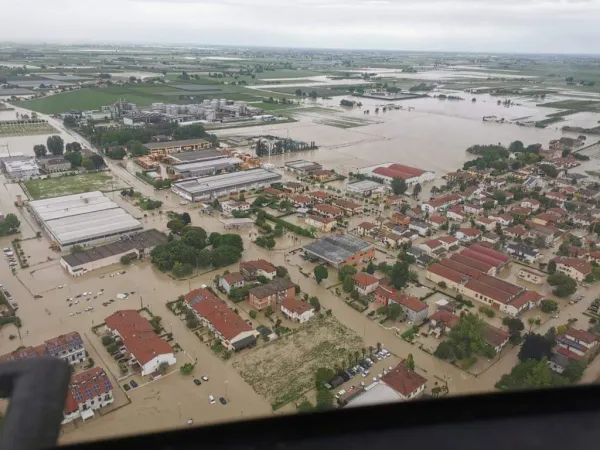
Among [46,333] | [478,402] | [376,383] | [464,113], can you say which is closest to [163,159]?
[46,333]

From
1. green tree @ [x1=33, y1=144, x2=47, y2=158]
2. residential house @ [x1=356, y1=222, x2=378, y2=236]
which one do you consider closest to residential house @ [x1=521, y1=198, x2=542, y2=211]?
residential house @ [x1=356, y1=222, x2=378, y2=236]

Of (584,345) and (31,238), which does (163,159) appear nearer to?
(31,238)

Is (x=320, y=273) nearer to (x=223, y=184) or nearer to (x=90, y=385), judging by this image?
(x=90, y=385)

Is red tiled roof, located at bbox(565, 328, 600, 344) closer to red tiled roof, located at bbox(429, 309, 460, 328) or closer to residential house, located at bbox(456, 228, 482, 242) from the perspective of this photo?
red tiled roof, located at bbox(429, 309, 460, 328)

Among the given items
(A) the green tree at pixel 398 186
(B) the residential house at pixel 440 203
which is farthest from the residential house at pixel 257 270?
(A) the green tree at pixel 398 186

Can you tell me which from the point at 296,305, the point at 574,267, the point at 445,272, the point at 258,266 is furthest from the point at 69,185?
the point at 574,267

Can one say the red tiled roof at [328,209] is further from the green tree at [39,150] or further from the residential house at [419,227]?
the green tree at [39,150]
